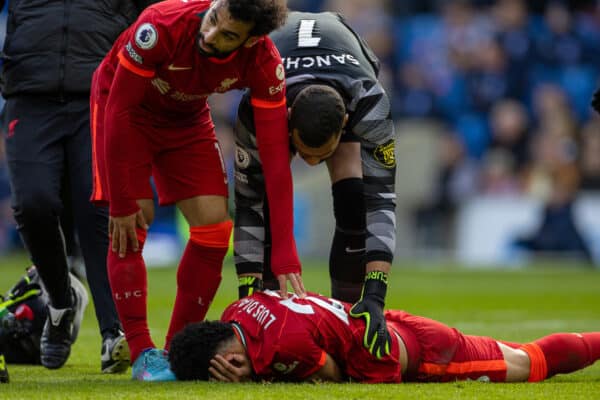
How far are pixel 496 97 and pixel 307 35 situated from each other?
40.1 feet

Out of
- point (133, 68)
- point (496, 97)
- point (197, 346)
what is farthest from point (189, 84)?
point (496, 97)

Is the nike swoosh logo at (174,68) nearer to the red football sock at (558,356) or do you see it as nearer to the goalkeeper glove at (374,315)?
the goalkeeper glove at (374,315)

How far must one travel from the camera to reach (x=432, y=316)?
903 cm

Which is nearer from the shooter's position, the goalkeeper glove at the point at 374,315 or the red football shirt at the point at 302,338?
the red football shirt at the point at 302,338

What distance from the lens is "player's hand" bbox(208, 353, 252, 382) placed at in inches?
183

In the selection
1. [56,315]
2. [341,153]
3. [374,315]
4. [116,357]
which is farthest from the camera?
[56,315]

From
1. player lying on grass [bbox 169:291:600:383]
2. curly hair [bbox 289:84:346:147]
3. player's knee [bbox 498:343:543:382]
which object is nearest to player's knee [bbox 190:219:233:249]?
player lying on grass [bbox 169:291:600:383]

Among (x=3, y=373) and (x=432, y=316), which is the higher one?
(x=3, y=373)

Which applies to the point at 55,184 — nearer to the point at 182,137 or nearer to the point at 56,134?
the point at 56,134

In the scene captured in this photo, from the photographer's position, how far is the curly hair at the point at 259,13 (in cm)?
466

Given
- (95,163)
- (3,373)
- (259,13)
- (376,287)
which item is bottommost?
(3,373)

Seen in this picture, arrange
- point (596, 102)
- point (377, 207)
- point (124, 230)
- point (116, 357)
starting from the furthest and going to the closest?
1. point (596, 102)
2. point (116, 357)
3. point (377, 207)
4. point (124, 230)

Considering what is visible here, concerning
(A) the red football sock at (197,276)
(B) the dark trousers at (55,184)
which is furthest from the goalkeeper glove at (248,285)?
(B) the dark trousers at (55,184)

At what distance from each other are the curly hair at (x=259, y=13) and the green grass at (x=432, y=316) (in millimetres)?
1417
